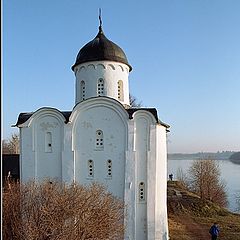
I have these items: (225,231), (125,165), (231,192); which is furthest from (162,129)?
(231,192)

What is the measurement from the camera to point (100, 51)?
13148 mm

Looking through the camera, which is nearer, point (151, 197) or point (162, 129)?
point (151, 197)

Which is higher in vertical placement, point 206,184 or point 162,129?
point 162,129

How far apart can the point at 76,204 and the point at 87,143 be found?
10.5 ft

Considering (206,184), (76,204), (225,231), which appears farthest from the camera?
(206,184)

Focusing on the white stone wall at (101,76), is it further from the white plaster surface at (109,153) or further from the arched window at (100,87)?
the white plaster surface at (109,153)

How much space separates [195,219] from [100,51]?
38.4 ft

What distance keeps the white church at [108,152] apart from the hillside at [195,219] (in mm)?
3259

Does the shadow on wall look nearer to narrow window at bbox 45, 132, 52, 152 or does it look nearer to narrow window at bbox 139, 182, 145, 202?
narrow window at bbox 45, 132, 52, 152

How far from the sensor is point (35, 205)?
8852 millimetres

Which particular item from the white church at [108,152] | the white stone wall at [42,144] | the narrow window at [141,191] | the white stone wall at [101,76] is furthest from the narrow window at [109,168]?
the white stone wall at [101,76]

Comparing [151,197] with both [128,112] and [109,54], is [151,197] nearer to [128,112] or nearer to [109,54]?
[128,112]

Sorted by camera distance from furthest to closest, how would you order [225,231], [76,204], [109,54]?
[225,231] → [109,54] → [76,204]

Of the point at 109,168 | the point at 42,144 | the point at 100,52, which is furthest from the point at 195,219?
the point at 100,52
